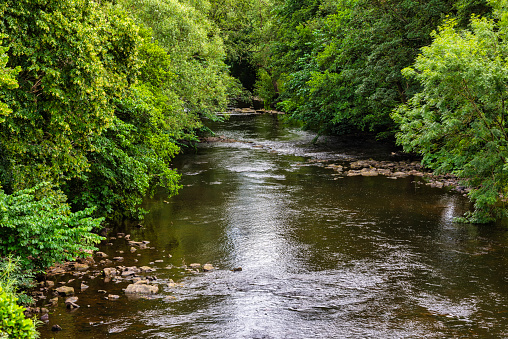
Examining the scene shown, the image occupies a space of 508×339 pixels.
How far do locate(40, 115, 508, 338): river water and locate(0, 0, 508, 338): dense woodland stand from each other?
57.9 inches

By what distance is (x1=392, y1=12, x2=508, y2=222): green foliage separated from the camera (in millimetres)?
14422

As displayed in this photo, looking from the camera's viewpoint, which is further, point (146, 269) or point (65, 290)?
point (146, 269)

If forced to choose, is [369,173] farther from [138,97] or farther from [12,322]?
[12,322]

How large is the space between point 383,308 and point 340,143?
85.4ft

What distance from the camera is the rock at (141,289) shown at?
36.2ft

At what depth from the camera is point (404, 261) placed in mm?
→ 13109

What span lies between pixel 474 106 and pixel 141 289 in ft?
38.7

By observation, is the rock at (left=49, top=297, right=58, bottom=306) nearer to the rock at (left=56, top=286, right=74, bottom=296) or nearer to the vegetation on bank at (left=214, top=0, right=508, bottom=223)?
the rock at (left=56, top=286, right=74, bottom=296)

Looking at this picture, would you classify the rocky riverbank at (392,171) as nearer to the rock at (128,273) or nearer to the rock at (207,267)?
the rock at (207,267)

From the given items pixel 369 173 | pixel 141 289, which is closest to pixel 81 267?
pixel 141 289

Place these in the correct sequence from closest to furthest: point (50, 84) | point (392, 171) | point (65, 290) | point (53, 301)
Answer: point (53, 301), point (50, 84), point (65, 290), point (392, 171)

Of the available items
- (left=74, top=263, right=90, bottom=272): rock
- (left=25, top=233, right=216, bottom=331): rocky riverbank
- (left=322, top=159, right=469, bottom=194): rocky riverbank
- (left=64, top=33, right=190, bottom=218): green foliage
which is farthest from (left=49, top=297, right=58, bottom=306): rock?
(left=322, top=159, right=469, bottom=194): rocky riverbank

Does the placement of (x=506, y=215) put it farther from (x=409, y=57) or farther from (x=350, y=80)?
(x=350, y=80)

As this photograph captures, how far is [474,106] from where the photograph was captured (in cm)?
1519
